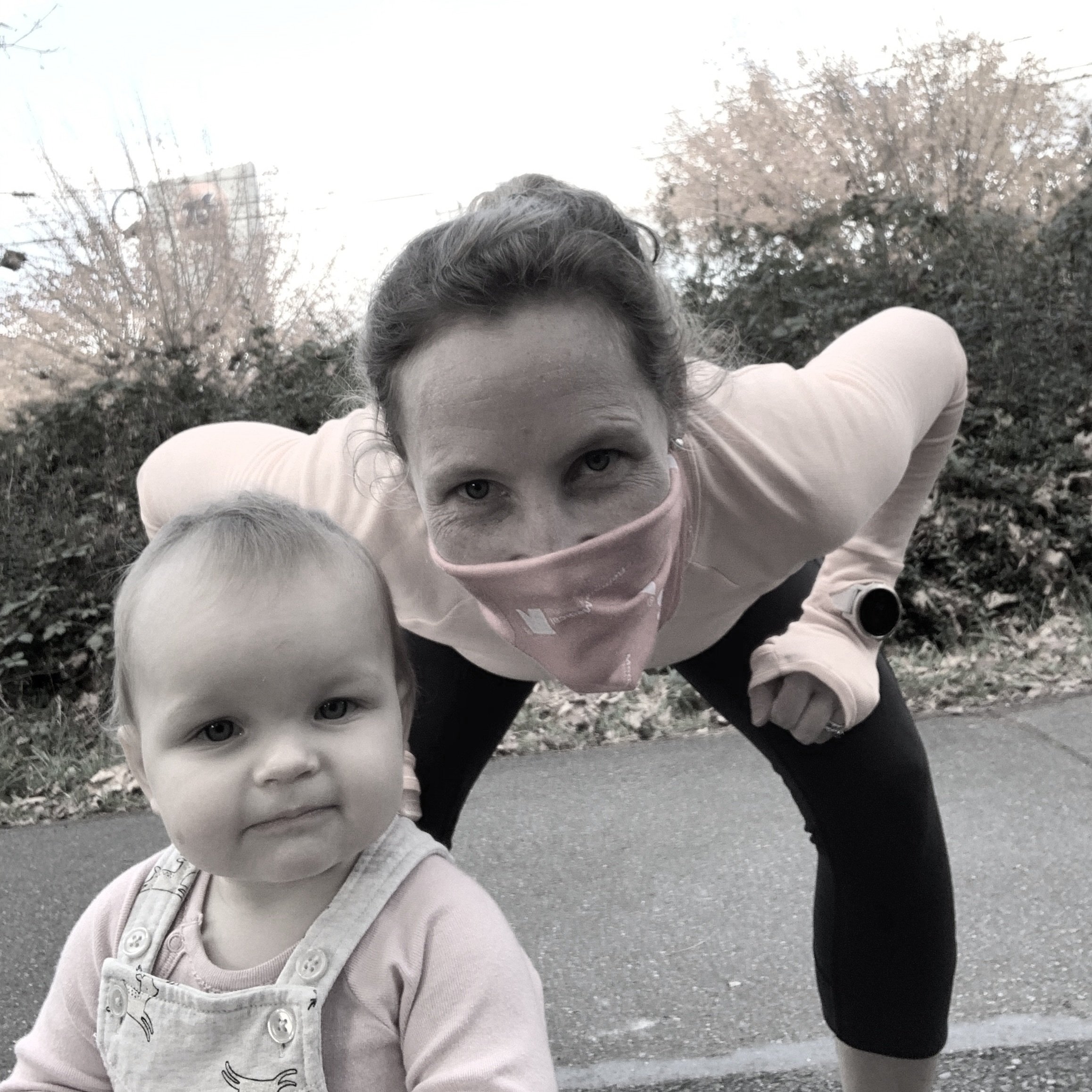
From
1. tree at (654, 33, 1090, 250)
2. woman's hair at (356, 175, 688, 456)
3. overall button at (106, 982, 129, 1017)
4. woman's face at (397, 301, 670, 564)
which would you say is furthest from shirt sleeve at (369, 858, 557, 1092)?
tree at (654, 33, 1090, 250)

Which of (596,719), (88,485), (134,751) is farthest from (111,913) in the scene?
(88,485)

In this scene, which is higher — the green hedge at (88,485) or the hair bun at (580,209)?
the hair bun at (580,209)

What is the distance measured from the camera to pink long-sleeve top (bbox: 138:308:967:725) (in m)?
1.80

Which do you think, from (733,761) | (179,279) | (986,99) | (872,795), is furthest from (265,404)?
(872,795)

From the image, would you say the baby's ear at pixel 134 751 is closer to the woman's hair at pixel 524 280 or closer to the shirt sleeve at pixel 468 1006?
the shirt sleeve at pixel 468 1006

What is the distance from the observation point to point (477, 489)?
1.51 meters

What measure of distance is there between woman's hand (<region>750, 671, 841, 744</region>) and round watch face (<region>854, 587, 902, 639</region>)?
215 mm

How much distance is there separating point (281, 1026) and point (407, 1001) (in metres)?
0.14

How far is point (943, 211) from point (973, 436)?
1412 mm

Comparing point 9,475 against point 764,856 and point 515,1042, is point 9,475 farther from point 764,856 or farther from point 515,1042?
point 515,1042

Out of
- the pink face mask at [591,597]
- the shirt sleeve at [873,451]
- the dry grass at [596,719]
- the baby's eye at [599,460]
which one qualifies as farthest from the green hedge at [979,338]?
the baby's eye at [599,460]

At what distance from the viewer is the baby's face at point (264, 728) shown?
1306 millimetres

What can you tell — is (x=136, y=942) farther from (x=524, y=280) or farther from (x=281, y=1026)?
(x=524, y=280)

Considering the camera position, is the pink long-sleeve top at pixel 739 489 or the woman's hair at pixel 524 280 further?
the pink long-sleeve top at pixel 739 489
